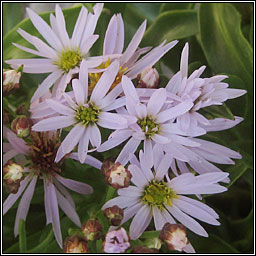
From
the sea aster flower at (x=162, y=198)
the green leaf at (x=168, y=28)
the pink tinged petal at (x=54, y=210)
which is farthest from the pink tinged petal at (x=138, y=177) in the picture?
the green leaf at (x=168, y=28)

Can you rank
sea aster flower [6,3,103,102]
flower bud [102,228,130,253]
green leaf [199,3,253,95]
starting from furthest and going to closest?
green leaf [199,3,253,95]
sea aster flower [6,3,103,102]
flower bud [102,228,130,253]


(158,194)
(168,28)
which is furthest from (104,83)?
(168,28)

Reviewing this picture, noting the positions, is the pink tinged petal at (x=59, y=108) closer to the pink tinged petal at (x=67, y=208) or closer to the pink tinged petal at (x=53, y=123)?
the pink tinged petal at (x=53, y=123)

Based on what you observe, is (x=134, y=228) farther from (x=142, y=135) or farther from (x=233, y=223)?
(x=233, y=223)

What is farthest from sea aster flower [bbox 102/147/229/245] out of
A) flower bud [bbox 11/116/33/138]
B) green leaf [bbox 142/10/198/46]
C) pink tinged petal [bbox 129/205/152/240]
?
green leaf [bbox 142/10/198/46]

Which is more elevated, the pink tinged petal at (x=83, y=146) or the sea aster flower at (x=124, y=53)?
the sea aster flower at (x=124, y=53)

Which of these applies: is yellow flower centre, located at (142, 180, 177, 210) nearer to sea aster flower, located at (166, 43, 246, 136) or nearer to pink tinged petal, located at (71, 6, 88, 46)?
sea aster flower, located at (166, 43, 246, 136)

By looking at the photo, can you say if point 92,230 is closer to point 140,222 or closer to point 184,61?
point 140,222
